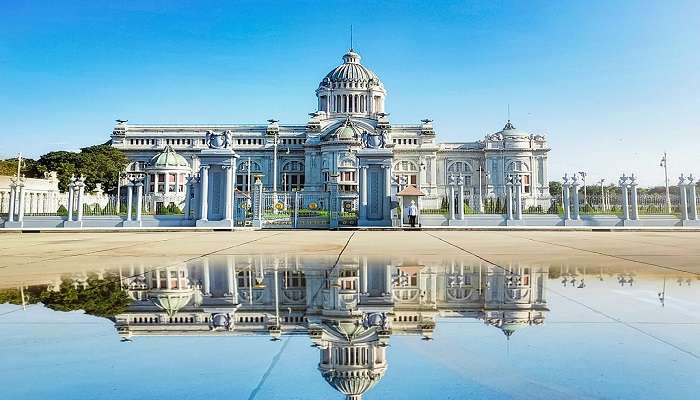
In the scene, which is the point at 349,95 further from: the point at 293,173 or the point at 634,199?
the point at 634,199

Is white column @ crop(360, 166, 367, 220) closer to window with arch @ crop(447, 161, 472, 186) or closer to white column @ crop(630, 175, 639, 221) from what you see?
white column @ crop(630, 175, 639, 221)

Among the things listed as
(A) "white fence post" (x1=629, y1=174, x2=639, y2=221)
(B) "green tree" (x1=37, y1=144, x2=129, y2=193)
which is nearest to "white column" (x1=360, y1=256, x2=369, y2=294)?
(A) "white fence post" (x1=629, y1=174, x2=639, y2=221)

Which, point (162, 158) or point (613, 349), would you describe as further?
point (162, 158)

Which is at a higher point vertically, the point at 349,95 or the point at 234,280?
the point at 349,95

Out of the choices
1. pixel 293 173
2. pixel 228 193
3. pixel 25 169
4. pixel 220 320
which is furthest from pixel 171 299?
pixel 293 173

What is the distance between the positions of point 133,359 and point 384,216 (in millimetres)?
23835

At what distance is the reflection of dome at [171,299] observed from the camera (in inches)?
186

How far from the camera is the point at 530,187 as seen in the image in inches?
3189

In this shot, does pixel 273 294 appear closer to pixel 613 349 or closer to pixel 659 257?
pixel 613 349

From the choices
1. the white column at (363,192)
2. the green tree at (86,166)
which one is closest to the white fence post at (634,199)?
the white column at (363,192)

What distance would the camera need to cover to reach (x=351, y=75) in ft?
291

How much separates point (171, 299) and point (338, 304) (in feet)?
6.09

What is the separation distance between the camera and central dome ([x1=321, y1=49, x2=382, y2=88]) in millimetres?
87500

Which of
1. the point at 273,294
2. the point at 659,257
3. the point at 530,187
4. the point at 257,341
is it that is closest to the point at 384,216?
the point at 659,257
